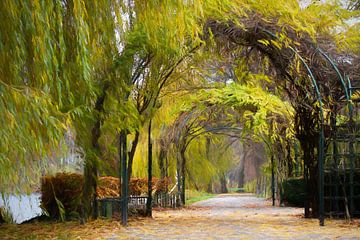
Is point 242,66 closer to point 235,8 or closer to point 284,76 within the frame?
point 284,76

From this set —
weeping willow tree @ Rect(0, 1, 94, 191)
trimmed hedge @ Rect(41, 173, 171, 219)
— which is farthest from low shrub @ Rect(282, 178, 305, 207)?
weeping willow tree @ Rect(0, 1, 94, 191)

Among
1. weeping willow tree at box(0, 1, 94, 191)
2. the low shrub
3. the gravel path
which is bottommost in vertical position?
the gravel path

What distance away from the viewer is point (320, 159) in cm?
890

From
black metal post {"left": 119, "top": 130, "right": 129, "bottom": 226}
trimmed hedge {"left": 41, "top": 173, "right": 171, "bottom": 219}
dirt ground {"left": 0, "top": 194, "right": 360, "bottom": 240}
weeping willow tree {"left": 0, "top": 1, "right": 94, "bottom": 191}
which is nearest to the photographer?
weeping willow tree {"left": 0, "top": 1, "right": 94, "bottom": 191}

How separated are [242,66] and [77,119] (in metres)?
4.09

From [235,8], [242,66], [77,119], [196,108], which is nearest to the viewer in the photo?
[77,119]

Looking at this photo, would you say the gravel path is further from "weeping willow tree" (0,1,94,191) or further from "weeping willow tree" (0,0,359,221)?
"weeping willow tree" (0,1,94,191)

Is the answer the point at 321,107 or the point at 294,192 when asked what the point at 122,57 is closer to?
Result: the point at 321,107

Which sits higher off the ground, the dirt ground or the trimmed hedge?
the trimmed hedge

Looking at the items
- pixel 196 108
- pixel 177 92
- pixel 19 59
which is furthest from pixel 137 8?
pixel 196 108

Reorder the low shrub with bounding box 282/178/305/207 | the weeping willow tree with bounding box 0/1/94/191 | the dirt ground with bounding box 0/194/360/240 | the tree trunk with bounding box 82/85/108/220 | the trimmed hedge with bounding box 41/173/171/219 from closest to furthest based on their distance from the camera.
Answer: the weeping willow tree with bounding box 0/1/94/191 → the dirt ground with bounding box 0/194/360/240 → the tree trunk with bounding box 82/85/108/220 → the trimmed hedge with bounding box 41/173/171/219 → the low shrub with bounding box 282/178/305/207

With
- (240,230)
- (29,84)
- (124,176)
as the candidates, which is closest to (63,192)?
(124,176)

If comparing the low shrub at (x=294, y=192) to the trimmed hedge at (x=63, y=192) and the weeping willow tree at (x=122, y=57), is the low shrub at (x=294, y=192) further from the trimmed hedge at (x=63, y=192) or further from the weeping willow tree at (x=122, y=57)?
the trimmed hedge at (x=63, y=192)

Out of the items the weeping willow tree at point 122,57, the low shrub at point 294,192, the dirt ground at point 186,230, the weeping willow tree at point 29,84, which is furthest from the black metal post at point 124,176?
the low shrub at point 294,192
